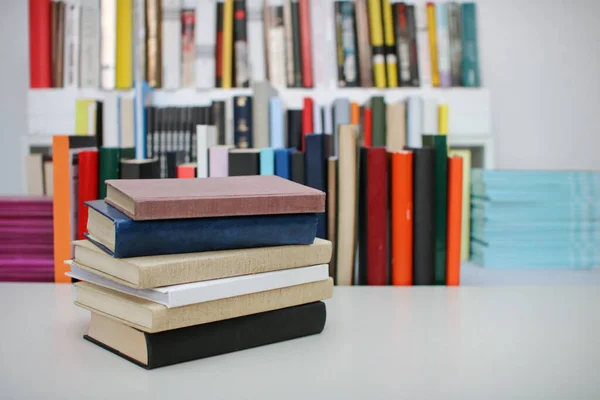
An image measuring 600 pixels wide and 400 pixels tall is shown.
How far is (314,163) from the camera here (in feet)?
3.79

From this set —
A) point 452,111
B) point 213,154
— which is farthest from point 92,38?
point 213,154

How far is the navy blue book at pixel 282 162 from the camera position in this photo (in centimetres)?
115

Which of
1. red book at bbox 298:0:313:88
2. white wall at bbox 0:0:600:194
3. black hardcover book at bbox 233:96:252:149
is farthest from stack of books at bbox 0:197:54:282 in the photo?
white wall at bbox 0:0:600:194

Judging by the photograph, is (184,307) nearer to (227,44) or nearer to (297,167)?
(297,167)

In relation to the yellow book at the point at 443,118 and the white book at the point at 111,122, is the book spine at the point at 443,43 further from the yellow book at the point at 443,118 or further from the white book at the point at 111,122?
the white book at the point at 111,122

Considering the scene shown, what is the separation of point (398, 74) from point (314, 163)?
68.2 inches

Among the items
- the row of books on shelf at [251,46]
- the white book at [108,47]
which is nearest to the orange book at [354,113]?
the row of books on shelf at [251,46]

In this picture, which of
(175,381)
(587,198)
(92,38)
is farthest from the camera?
(92,38)

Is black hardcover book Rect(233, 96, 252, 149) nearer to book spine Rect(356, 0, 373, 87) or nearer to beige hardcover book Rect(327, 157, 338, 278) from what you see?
book spine Rect(356, 0, 373, 87)

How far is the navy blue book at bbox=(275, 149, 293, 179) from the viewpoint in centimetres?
115

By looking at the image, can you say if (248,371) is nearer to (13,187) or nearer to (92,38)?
(92,38)

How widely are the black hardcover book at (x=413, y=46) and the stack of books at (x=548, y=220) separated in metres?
1.37

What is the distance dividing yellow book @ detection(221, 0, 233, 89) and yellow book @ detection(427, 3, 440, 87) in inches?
33.2

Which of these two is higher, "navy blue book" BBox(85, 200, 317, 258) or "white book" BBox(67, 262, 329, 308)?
"navy blue book" BBox(85, 200, 317, 258)
